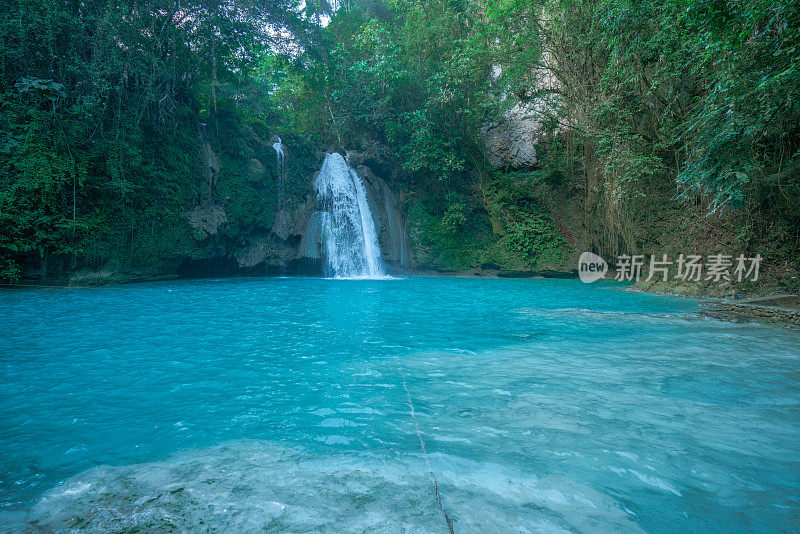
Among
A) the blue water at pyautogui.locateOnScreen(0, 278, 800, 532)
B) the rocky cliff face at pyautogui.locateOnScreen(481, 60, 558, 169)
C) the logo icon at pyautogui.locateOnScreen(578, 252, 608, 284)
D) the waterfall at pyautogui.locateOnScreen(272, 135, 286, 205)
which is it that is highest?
the rocky cliff face at pyautogui.locateOnScreen(481, 60, 558, 169)

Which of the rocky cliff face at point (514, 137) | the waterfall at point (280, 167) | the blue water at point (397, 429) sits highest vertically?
the rocky cliff face at point (514, 137)

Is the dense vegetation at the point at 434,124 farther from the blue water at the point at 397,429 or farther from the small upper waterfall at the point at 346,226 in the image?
the blue water at the point at 397,429

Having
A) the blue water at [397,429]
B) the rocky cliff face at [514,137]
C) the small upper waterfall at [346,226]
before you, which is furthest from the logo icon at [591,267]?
the blue water at [397,429]

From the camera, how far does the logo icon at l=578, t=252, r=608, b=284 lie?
14.6 m

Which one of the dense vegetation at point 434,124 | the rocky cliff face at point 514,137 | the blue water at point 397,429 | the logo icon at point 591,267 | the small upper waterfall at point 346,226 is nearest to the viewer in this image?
the blue water at point 397,429

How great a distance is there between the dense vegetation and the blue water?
13.6 ft

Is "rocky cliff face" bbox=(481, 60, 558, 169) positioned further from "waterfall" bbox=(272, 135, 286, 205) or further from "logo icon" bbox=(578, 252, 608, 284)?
"waterfall" bbox=(272, 135, 286, 205)

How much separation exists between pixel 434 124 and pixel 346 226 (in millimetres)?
5508

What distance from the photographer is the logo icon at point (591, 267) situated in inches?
573

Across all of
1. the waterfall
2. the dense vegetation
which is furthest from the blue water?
the waterfall

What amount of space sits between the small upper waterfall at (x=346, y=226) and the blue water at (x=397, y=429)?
9.44 meters

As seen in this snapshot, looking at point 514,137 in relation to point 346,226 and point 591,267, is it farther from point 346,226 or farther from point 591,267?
point 346,226

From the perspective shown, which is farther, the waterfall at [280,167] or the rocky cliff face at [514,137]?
the rocky cliff face at [514,137]

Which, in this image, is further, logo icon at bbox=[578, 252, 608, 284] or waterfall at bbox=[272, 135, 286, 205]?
waterfall at bbox=[272, 135, 286, 205]
